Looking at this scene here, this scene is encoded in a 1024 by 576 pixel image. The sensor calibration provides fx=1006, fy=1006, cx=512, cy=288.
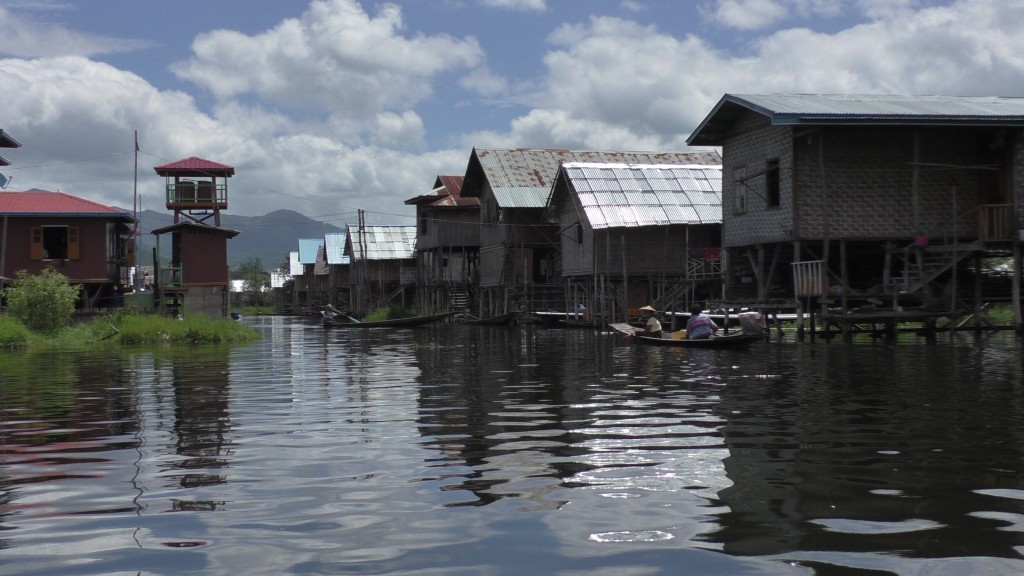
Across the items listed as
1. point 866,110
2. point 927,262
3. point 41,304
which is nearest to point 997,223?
point 927,262

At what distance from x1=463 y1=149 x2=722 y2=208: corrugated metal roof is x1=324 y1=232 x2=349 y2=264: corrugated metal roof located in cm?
2879

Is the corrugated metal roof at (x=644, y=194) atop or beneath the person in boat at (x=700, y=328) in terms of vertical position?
atop

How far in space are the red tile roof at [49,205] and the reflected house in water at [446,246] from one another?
55.5 ft

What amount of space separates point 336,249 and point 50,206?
37728mm

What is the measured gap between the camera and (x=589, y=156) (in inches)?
1838

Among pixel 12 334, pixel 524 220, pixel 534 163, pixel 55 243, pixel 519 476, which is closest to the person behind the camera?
pixel 519 476

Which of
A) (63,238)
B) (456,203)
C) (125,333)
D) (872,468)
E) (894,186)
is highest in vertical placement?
(456,203)

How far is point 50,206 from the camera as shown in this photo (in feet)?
123

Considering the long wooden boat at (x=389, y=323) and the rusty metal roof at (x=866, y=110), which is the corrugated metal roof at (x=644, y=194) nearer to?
the rusty metal roof at (x=866, y=110)

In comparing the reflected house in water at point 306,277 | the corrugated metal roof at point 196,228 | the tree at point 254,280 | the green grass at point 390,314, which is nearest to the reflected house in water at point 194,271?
the corrugated metal roof at point 196,228

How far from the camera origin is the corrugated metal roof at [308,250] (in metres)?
85.7

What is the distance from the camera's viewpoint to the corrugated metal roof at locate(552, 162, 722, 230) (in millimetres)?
34125

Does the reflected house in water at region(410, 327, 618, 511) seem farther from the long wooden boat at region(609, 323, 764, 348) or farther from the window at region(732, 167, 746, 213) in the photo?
the window at region(732, 167, 746, 213)

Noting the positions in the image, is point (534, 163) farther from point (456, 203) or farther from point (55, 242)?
point (55, 242)
